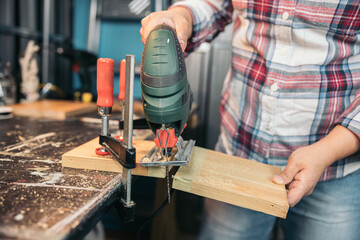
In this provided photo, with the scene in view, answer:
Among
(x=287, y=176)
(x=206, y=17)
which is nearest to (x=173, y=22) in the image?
(x=206, y=17)

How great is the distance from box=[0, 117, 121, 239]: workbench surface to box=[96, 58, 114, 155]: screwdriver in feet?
0.36

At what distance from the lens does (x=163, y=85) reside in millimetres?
542

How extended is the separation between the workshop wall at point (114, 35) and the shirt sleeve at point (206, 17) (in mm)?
1072

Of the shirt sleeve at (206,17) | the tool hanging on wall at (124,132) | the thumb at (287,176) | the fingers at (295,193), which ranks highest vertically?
the shirt sleeve at (206,17)

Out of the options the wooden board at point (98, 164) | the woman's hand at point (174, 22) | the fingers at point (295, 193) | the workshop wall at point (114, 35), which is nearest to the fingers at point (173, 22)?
the woman's hand at point (174, 22)

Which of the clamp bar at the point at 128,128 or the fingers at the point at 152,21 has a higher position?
the fingers at the point at 152,21

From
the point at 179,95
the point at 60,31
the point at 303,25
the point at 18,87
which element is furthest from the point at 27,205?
the point at 60,31

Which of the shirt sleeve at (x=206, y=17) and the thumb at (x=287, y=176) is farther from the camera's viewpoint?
the shirt sleeve at (x=206, y=17)

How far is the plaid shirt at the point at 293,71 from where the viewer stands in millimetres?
712

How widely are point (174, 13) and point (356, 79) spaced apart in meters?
0.49

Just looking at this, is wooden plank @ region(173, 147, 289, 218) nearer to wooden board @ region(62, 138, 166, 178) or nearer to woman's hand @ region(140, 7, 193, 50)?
wooden board @ region(62, 138, 166, 178)

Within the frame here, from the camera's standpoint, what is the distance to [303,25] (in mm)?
729

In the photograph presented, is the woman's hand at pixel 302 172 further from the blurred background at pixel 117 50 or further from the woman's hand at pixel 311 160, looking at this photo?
the blurred background at pixel 117 50

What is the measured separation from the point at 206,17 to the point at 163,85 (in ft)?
1.31
